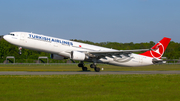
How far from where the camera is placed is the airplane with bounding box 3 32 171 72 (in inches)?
1262

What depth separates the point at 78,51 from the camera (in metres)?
35.2

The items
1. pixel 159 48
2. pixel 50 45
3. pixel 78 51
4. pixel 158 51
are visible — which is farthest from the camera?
pixel 158 51

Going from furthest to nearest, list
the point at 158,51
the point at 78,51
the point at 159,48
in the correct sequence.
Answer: the point at 158,51 → the point at 159,48 → the point at 78,51

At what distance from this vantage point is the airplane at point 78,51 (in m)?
32.1

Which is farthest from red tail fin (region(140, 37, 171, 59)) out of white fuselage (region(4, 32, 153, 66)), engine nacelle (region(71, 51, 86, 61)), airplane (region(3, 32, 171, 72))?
engine nacelle (region(71, 51, 86, 61))

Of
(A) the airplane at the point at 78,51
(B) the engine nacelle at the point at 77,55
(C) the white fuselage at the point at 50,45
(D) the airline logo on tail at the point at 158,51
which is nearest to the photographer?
(C) the white fuselage at the point at 50,45

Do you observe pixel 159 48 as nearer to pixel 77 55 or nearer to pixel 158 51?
pixel 158 51

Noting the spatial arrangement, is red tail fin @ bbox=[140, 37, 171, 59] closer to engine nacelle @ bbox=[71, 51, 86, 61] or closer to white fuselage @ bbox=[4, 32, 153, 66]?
white fuselage @ bbox=[4, 32, 153, 66]

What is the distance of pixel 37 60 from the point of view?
86875 millimetres

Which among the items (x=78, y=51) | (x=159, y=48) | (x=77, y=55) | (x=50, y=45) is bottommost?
(x=77, y=55)

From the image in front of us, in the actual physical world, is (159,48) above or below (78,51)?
above

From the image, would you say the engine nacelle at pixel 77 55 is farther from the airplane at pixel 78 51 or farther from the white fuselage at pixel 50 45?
the white fuselage at pixel 50 45

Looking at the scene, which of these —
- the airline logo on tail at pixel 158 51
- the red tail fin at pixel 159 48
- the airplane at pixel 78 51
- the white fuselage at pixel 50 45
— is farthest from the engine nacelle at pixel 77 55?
the airline logo on tail at pixel 158 51

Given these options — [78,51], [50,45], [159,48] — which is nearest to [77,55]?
[78,51]
